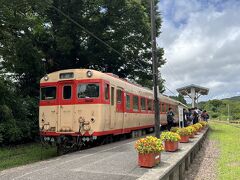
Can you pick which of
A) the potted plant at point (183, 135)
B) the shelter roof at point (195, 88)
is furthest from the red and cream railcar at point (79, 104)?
the shelter roof at point (195, 88)

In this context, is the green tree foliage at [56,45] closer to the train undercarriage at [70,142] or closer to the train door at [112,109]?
the train undercarriage at [70,142]

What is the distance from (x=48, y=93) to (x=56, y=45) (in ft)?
37.4

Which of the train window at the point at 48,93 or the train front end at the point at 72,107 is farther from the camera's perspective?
the train window at the point at 48,93

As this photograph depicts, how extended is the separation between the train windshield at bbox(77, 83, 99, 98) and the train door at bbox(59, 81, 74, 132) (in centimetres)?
34

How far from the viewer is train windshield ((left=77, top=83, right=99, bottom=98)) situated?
590 inches

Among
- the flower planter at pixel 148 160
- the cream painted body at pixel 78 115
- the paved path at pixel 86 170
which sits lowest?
the paved path at pixel 86 170

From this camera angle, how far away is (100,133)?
48.7 feet

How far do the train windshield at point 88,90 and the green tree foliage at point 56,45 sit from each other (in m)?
4.57

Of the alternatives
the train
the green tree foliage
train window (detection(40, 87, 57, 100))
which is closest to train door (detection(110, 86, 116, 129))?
the train

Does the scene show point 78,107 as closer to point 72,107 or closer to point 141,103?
point 72,107

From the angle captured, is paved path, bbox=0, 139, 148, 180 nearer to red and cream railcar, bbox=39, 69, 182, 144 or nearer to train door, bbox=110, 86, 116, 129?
red and cream railcar, bbox=39, 69, 182, 144

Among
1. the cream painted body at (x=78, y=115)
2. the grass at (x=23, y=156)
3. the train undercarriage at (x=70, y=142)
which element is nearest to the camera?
the grass at (x=23, y=156)

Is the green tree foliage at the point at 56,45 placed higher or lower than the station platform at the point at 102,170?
higher

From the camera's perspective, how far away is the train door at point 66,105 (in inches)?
594
